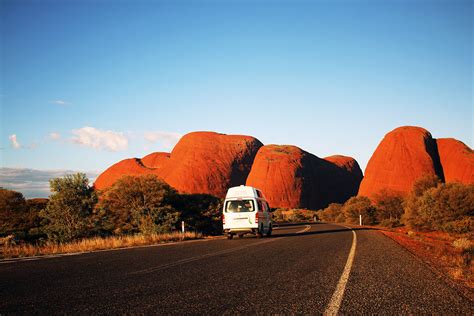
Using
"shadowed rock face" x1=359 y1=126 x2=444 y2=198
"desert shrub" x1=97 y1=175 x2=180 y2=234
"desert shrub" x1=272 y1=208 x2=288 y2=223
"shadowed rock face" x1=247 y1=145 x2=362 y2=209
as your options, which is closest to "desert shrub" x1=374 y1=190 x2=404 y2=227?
"desert shrub" x1=272 y1=208 x2=288 y2=223

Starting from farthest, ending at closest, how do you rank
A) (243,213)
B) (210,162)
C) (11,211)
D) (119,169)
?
(119,169) < (210,162) < (11,211) < (243,213)

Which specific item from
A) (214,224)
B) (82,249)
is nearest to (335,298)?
(82,249)

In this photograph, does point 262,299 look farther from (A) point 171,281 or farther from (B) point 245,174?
(B) point 245,174

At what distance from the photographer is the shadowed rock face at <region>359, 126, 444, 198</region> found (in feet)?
253

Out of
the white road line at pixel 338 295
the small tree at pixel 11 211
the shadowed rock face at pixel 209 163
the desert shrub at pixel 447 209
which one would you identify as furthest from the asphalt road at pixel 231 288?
the shadowed rock face at pixel 209 163

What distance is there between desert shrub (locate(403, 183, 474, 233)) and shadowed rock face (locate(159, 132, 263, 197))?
210ft

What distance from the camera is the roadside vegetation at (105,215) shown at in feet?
66.5

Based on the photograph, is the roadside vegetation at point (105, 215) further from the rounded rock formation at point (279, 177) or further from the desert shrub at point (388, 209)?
the rounded rock formation at point (279, 177)

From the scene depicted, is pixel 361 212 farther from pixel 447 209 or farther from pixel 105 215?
pixel 105 215

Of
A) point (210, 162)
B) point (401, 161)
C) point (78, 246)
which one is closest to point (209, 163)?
point (210, 162)

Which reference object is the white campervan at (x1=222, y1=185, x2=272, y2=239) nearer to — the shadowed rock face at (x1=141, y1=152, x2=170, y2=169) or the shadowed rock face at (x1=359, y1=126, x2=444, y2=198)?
the shadowed rock face at (x1=359, y1=126, x2=444, y2=198)

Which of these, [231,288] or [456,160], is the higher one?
[456,160]

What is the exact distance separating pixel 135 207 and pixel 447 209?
81.1ft

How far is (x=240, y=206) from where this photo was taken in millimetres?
19250
